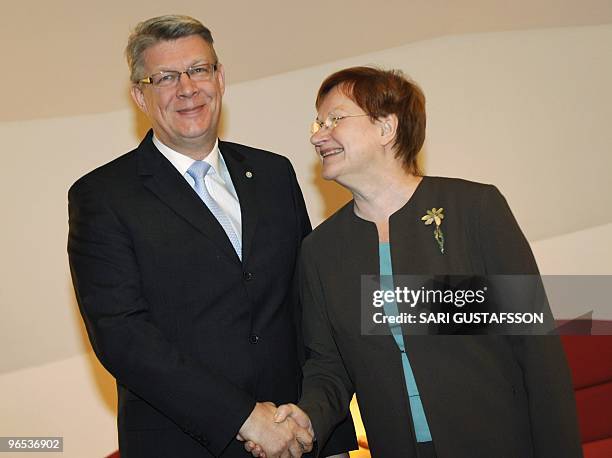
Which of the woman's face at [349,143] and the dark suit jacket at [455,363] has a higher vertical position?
the woman's face at [349,143]

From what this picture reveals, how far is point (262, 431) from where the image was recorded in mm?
2500

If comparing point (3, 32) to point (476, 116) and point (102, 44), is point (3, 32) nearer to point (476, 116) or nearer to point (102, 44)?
point (102, 44)

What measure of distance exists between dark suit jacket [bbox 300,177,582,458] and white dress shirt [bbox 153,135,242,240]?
345 mm

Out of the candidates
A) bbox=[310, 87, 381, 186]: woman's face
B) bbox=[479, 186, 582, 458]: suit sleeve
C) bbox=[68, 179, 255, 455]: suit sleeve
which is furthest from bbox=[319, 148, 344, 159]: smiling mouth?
bbox=[68, 179, 255, 455]: suit sleeve

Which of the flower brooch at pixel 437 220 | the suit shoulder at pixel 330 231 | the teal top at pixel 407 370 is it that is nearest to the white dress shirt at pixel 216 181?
the suit shoulder at pixel 330 231

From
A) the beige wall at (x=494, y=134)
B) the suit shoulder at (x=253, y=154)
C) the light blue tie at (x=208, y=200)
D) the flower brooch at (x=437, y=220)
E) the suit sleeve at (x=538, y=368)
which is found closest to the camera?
the suit sleeve at (x=538, y=368)

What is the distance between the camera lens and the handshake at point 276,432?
2498mm

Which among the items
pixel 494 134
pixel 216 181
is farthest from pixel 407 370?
pixel 494 134

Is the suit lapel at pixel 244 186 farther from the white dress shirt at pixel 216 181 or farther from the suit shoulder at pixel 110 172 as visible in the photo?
the suit shoulder at pixel 110 172

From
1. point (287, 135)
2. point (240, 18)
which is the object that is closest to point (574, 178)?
point (287, 135)

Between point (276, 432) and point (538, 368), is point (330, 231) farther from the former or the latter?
point (538, 368)

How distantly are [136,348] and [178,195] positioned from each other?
480 millimetres

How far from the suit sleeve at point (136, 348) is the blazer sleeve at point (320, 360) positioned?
0.28m

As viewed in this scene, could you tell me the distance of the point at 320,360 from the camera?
9.16 feet
